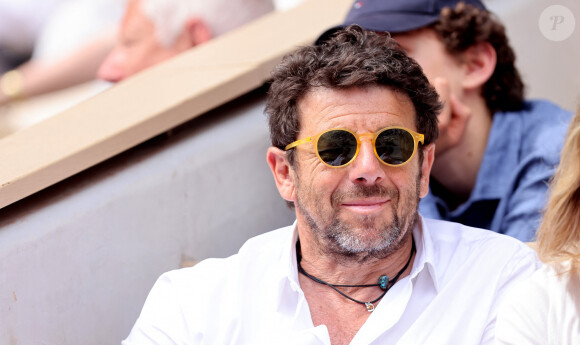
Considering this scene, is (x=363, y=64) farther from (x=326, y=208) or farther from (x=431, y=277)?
(x=431, y=277)

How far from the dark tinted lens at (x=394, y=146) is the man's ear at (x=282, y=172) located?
1.03 feet

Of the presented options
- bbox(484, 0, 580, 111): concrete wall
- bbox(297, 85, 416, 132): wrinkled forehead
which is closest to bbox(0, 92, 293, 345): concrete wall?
bbox(297, 85, 416, 132): wrinkled forehead

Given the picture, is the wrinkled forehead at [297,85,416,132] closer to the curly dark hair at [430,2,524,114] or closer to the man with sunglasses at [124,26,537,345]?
the man with sunglasses at [124,26,537,345]

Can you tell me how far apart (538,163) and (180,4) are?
2139 millimetres

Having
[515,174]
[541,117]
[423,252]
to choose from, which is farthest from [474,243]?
[541,117]

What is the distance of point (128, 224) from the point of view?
2.50 meters

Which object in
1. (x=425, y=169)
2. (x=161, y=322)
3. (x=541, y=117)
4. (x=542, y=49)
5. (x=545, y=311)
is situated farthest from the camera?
(x=542, y=49)

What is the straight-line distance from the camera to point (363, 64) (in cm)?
212

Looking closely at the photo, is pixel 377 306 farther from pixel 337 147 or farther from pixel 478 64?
pixel 478 64

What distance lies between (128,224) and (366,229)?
2.73ft

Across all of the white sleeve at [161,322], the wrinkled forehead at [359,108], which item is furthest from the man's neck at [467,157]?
the white sleeve at [161,322]

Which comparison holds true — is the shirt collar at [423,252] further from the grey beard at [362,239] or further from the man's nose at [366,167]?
the man's nose at [366,167]

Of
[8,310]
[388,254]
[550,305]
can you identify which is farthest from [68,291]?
[550,305]

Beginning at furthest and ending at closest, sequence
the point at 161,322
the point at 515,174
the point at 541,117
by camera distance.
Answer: the point at 541,117 < the point at 515,174 < the point at 161,322
